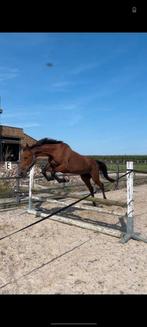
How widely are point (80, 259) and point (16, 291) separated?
1329 millimetres

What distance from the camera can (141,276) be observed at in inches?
160

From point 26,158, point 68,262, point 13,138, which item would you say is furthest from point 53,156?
point 13,138

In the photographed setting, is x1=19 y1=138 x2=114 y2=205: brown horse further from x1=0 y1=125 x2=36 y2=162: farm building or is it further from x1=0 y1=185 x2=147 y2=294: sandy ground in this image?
x1=0 y1=125 x2=36 y2=162: farm building

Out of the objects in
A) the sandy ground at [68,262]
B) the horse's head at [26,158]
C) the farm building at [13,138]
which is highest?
the farm building at [13,138]

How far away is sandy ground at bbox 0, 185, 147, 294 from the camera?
371 centimetres

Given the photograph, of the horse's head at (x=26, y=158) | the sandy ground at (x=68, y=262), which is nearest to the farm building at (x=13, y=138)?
the horse's head at (x=26, y=158)

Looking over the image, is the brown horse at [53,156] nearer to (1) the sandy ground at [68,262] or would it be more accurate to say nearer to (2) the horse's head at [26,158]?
(2) the horse's head at [26,158]

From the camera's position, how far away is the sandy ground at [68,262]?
146 inches

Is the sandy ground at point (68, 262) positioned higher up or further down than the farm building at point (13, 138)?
further down

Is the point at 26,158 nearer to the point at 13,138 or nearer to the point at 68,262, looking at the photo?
the point at 68,262

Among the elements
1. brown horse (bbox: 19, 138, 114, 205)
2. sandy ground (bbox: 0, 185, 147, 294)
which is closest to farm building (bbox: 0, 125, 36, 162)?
brown horse (bbox: 19, 138, 114, 205)

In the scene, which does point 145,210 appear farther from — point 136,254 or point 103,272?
point 103,272
